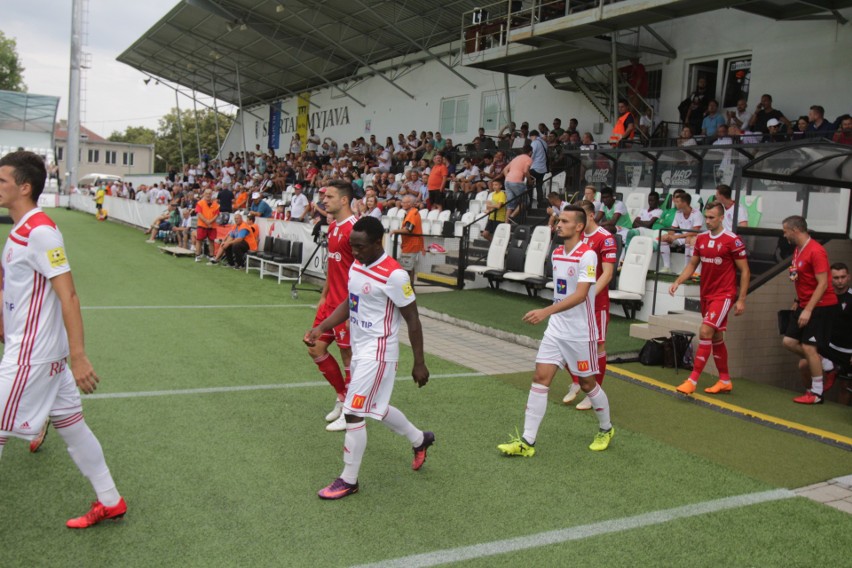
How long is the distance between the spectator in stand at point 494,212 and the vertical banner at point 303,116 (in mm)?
22428

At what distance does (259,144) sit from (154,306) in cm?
3346

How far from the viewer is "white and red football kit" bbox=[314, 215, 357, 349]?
5.66 meters

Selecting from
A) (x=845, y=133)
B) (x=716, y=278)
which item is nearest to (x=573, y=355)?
(x=716, y=278)

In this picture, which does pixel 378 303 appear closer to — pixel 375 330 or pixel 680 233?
pixel 375 330

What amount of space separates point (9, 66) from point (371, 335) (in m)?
86.4

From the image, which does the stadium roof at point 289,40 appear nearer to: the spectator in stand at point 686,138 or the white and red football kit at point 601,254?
the spectator in stand at point 686,138

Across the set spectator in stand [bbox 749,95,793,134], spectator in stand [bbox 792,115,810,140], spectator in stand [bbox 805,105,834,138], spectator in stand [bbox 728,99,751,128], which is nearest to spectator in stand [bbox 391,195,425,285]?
spectator in stand [bbox 728,99,751,128]

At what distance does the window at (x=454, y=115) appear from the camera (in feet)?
83.1

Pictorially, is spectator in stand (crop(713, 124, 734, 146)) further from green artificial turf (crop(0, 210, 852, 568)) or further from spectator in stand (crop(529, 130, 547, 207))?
green artificial turf (crop(0, 210, 852, 568))

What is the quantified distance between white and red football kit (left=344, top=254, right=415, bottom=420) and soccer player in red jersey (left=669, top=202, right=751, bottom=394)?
412 centimetres

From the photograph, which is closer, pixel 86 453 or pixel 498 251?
pixel 86 453

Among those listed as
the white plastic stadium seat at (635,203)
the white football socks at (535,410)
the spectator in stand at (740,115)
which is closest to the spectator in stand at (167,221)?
the white plastic stadium seat at (635,203)

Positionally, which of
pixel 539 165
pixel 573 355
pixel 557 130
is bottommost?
pixel 573 355

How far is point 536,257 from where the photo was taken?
505 inches
